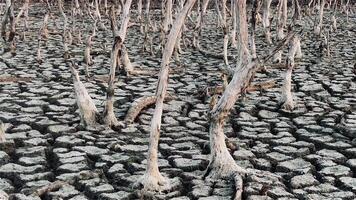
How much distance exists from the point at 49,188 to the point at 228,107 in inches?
45.1

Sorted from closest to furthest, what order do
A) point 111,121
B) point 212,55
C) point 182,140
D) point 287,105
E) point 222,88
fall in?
point 182,140 → point 111,121 → point 287,105 → point 222,88 → point 212,55

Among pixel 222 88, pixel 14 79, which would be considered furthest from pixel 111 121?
pixel 14 79

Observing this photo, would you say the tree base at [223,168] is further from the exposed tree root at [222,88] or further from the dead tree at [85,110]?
the exposed tree root at [222,88]

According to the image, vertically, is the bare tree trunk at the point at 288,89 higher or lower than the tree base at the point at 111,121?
higher

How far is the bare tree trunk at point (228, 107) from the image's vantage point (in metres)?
3.45

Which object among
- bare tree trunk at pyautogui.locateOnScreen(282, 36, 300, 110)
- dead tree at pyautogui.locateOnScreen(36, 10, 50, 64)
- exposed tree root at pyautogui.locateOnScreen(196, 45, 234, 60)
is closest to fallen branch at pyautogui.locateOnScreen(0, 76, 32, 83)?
dead tree at pyautogui.locateOnScreen(36, 10, 50, 64)

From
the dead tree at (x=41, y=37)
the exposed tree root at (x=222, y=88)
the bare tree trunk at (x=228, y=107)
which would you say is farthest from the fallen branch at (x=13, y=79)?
the bare tree trunk at (x=228, y=107)

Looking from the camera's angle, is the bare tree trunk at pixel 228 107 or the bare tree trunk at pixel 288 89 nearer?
the bare tree trunk at pixel 228 107

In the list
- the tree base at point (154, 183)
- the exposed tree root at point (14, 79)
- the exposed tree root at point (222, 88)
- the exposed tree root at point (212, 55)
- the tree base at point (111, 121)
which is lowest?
the tree base at point (154, 183)

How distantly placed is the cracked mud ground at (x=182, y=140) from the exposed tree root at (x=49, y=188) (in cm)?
3

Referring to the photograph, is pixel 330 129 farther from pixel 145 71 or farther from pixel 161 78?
pixel 145 71

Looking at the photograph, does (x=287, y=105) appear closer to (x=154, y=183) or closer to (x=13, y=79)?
(x=154, y=183)

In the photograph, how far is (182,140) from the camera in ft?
14.4

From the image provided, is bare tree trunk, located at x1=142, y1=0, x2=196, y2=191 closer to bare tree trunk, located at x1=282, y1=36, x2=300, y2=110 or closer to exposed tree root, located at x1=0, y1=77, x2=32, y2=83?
bare tree trunk, located at x1=282, y1=36, x2=300, y2=110
